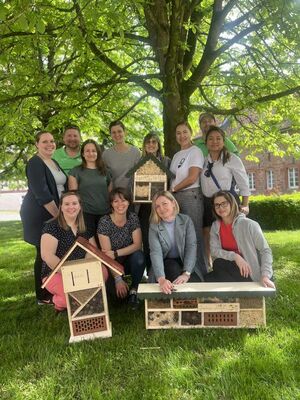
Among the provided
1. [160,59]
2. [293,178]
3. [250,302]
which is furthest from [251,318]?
[293,178]

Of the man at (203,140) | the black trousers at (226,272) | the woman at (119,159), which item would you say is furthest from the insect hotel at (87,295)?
the man at (203,140)

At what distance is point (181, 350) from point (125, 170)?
8.94 feet

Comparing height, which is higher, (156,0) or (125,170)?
(156,0)

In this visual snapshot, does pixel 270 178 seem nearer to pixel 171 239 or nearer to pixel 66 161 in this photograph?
pixel 66 161

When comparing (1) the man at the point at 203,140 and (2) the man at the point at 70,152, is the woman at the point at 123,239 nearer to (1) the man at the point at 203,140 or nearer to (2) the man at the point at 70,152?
(2) the man at the point at 70,152

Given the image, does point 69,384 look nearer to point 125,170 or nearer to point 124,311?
point 124,311

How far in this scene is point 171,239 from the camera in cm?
505

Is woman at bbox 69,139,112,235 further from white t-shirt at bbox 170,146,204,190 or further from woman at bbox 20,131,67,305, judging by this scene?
white t-shirt at bbox 170,146,204,190

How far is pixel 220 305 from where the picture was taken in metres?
4.41

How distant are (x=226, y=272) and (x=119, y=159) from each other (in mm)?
2125

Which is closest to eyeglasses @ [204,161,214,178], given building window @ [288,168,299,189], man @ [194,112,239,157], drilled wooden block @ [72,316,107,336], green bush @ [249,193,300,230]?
man @ [194,112,239,157]

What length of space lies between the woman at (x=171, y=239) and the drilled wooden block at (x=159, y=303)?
338 millimetres

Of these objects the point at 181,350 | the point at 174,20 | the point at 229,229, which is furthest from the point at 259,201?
the point at 181,350

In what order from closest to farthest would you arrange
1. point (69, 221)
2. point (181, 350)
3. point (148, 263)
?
point (181, 350) → point (69, 221) → point (148, 263)
